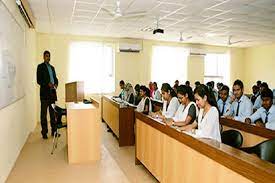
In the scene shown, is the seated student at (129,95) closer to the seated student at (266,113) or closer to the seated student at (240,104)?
the seated student at (240,104)

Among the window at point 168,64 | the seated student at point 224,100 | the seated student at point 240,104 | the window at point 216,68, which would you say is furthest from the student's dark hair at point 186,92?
the window at point 216,68

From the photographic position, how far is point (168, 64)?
372 inches

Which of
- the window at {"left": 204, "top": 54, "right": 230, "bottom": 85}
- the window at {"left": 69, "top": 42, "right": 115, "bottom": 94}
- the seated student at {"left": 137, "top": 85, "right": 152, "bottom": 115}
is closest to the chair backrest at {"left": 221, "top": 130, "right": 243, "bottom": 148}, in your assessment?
the seated student at {"left": 137, "top": 85, "right": 152, "bottom": 115}

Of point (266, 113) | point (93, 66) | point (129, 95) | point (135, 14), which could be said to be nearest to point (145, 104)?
point (129, 95)

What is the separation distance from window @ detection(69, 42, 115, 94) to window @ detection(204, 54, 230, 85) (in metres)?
4.09

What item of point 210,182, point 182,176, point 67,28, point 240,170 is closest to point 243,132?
point 182,176

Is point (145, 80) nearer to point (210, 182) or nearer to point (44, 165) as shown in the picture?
point (44, 165)

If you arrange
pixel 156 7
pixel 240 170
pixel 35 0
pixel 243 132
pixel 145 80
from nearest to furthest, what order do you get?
pixel 240 170, pixel 243 132, pixel 35 0, pixel 156 7, pixel 145 80

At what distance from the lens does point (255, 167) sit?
5.03 ft

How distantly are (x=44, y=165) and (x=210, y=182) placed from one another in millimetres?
2889

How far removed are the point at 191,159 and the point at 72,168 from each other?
2.23 meters

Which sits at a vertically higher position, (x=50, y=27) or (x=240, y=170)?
(x=50, y=27)

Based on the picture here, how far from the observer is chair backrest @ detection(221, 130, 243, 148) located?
2684 millimetres

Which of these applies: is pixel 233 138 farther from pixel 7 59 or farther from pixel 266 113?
pixel 7 59
